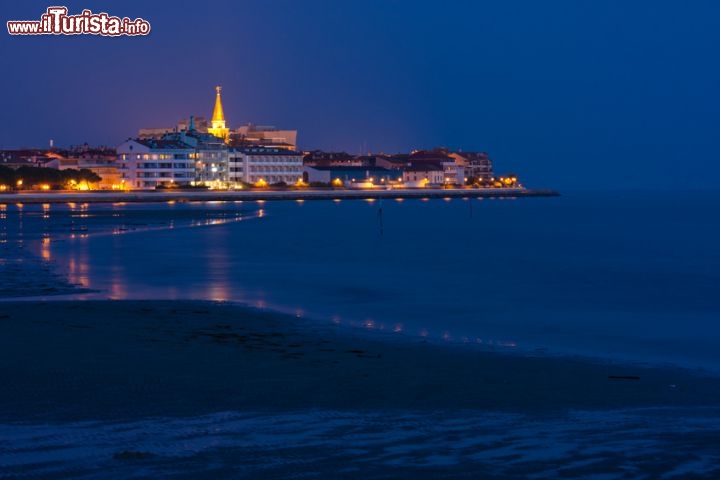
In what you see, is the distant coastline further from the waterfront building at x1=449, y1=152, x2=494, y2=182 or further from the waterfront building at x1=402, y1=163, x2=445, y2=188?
the waterfront building at x1=449, y1=152, x2=494, y2=182

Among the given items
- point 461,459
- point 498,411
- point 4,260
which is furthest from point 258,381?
point 4,260

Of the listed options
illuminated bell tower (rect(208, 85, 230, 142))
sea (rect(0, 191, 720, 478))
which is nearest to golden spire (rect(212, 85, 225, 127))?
illuminated bell tower (rect(208, 85, 230, 142))

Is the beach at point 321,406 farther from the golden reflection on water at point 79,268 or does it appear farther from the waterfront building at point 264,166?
the waterfront building at point 264,166

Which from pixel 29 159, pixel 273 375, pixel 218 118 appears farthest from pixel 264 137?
pixel 273 375

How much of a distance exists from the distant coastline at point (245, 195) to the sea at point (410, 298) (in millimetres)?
37363

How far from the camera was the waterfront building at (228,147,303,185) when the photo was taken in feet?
393

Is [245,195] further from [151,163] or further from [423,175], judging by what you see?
[423,175]

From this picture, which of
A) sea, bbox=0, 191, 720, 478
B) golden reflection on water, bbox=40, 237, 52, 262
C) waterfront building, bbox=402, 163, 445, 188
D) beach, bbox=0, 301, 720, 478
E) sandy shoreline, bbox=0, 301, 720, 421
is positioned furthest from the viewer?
waterfront building, bbox=402, 163, 445, 188

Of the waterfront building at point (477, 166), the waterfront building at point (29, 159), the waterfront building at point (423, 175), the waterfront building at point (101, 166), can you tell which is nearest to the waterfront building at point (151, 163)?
the waterfront building at point (101, 166)

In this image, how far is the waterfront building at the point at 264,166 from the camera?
393 feet

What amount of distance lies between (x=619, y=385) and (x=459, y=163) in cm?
15464

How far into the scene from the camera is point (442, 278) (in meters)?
24.6

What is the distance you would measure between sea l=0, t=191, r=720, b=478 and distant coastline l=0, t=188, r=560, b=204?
3736 centimetres

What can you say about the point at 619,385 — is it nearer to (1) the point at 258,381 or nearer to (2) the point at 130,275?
(1) the point at 258,381
